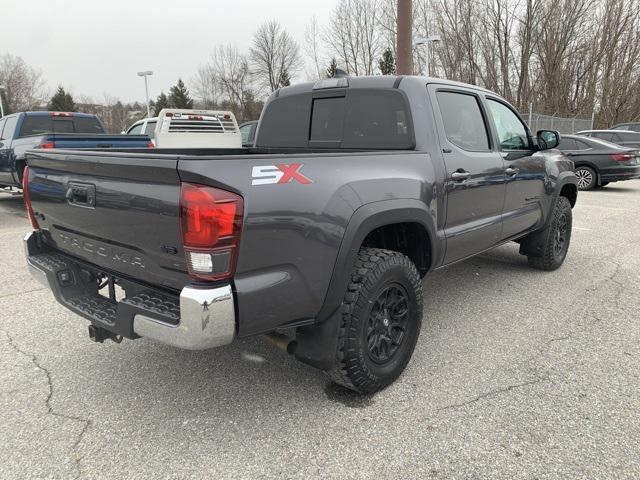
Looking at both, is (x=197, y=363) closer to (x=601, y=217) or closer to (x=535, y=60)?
(x=601, y=217)

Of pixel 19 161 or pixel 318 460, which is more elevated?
pixel 19 161

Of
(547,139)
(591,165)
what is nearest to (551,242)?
(547,139)

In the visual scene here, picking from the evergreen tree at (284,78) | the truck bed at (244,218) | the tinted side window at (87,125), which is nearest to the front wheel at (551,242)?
the truck bed at (244,218)

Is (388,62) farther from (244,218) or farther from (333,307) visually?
(244,218)

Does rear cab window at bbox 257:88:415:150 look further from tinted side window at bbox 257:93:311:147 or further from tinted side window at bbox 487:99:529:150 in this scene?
tinted side window at bbox 487:99:529:150

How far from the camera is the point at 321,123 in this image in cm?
373

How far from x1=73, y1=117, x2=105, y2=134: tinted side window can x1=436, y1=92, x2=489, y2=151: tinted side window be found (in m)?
9.50

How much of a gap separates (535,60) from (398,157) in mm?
33329

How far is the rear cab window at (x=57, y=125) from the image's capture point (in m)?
9.38

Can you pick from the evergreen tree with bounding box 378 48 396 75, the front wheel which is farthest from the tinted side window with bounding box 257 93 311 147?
the evergreen tree with bounding box 378 48 396 75

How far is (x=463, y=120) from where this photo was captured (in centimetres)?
373

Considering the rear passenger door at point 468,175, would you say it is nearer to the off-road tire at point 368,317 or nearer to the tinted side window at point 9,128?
the off-road tire at point 368,317

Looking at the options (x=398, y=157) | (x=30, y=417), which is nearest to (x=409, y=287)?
(x=398, y=157)

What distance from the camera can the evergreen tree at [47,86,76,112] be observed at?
53875mm
